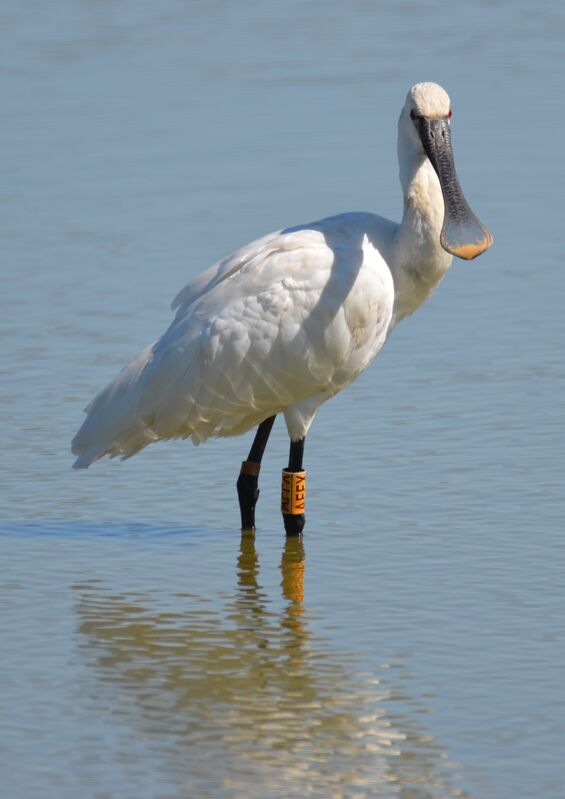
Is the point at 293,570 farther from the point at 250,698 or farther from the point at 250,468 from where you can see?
the point at 250,698

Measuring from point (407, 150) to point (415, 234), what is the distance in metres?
0.55

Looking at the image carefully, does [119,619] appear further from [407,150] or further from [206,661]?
[407,150]

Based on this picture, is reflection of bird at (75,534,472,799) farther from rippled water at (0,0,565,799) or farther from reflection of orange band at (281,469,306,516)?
reflection of orange band at (281,469,306,516)

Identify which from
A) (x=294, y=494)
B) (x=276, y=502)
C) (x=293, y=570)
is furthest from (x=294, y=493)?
(x=276, y=502)

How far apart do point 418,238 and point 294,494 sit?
1.45 m

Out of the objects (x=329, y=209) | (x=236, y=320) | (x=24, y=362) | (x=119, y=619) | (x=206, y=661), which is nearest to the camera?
(x=206, y=661)

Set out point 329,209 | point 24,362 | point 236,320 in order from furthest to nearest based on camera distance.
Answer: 1. point 329,209
2. point 24,362
3. point 236,320

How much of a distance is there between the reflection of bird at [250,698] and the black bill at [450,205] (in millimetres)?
1772

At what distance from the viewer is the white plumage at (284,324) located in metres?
11.0

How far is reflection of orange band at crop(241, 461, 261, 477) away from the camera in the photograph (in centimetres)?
1147

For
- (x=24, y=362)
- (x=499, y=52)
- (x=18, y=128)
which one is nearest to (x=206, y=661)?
(x=24, y=362)

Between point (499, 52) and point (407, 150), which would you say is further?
point (499, 52)

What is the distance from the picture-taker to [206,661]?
9.50m

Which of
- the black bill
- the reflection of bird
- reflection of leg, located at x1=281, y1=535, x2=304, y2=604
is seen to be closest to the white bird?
the black bill
